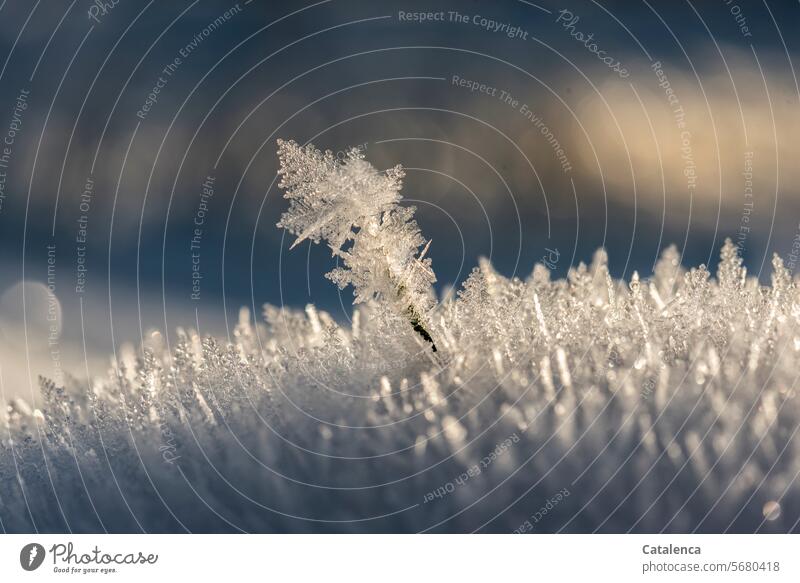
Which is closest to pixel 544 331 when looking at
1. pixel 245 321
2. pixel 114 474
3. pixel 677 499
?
pixel 677 499

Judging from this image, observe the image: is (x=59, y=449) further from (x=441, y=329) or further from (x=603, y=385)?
(x=603, y=385)

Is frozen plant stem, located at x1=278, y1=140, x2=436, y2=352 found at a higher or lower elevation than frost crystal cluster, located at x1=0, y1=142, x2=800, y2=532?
higher
